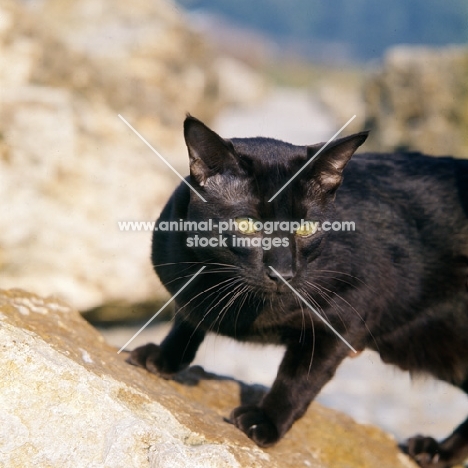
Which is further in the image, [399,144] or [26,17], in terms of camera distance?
[399,144]

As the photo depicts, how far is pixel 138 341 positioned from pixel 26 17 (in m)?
3.62

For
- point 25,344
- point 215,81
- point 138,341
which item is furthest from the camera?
point 215,81

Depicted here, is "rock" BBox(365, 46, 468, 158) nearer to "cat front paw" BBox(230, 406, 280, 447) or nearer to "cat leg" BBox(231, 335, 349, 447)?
"cat leg" BBox(231, 335, 349, 447)

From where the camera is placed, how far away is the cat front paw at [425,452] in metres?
2.94

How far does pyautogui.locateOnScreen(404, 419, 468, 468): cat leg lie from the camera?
2941 mm

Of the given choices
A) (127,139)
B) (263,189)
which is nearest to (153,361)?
(263,189)

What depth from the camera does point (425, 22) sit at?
523 inches

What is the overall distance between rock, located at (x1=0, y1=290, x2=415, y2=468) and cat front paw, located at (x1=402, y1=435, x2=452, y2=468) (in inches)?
14.9

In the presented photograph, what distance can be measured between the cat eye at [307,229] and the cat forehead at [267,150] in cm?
24

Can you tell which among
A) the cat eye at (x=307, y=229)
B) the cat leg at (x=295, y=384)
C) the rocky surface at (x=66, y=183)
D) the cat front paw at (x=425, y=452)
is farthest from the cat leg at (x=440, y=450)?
the rocky surface at (x=66, y=183)

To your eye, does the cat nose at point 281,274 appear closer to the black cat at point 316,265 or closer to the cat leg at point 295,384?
the black cat at point 316,265

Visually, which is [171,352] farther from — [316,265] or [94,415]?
[94,415]

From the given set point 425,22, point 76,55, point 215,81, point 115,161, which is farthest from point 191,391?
point 425,22

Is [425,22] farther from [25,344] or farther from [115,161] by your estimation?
[25,344]
